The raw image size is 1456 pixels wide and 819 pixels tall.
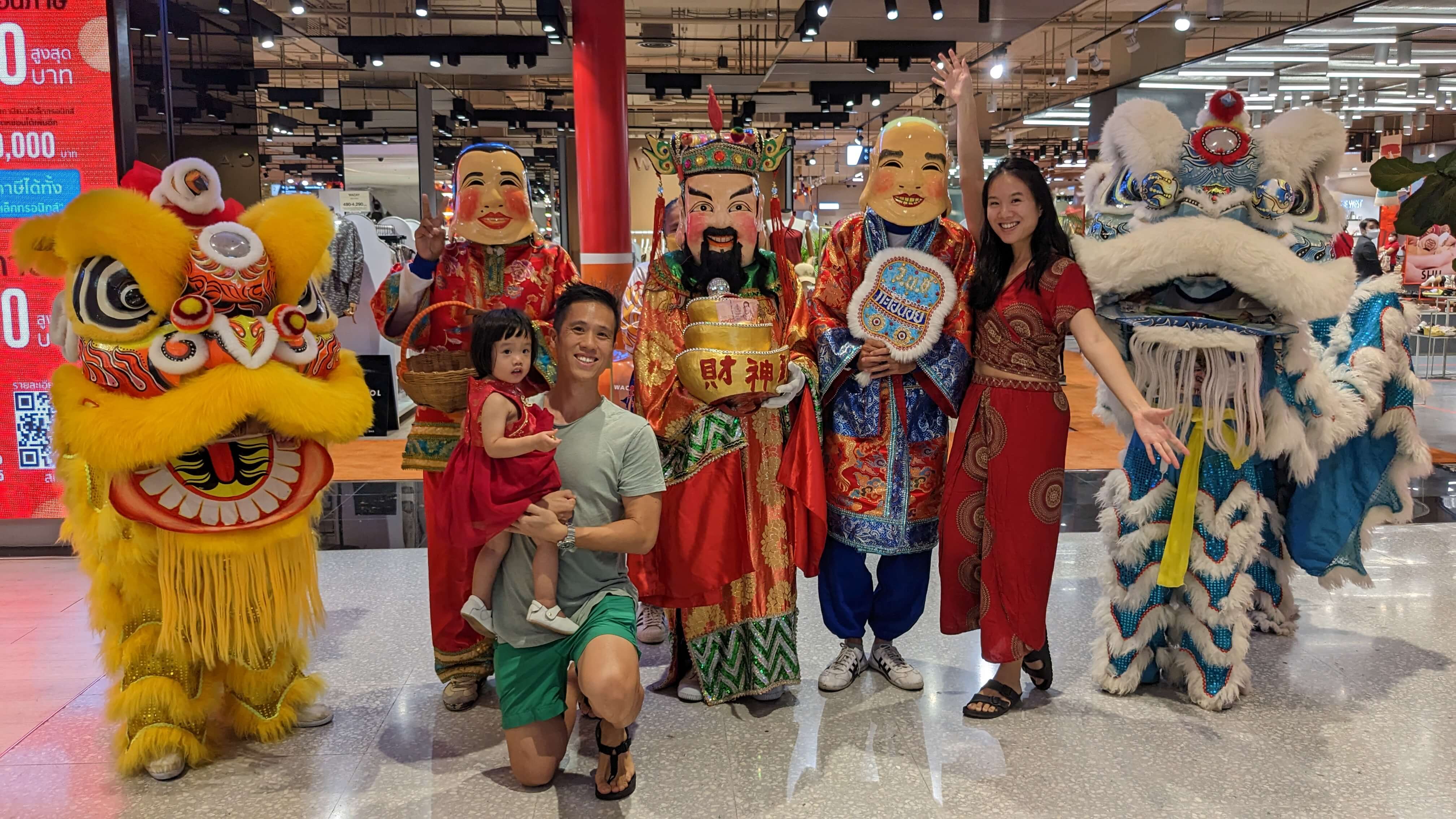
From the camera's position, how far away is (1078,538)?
176 inches

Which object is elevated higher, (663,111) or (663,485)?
(663,111)

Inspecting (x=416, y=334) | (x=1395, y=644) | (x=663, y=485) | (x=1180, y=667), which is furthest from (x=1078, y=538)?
(x=416, y=334)

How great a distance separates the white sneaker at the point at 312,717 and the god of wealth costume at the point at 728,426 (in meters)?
0.92

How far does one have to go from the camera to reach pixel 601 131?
6.04m

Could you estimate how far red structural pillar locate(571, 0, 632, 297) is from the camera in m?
6.01

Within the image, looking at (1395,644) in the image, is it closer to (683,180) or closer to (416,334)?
(683,180)

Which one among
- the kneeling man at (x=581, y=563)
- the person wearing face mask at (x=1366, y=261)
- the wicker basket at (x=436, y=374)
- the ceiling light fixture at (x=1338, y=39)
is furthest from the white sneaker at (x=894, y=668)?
the ceiling light fixture at (x=1338, y=39)

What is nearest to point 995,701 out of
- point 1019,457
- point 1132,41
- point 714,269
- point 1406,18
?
point 1019,457

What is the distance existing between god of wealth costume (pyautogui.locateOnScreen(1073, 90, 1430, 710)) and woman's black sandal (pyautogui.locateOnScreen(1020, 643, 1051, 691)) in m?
0.14

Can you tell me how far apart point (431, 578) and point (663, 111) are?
15.5 meters

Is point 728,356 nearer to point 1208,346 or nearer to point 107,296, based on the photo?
point 1208,346

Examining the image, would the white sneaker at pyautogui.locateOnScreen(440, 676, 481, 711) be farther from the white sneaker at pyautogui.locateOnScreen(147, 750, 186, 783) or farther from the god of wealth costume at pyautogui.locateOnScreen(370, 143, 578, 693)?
the white sneaker at pyautogui.locateOnScreen(147, 750, 186, 783)

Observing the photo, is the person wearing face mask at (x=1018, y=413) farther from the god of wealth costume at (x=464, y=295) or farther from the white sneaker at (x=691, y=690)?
the god of wealth costume at (x=464, y=295)

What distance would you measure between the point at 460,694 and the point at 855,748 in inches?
43.7
